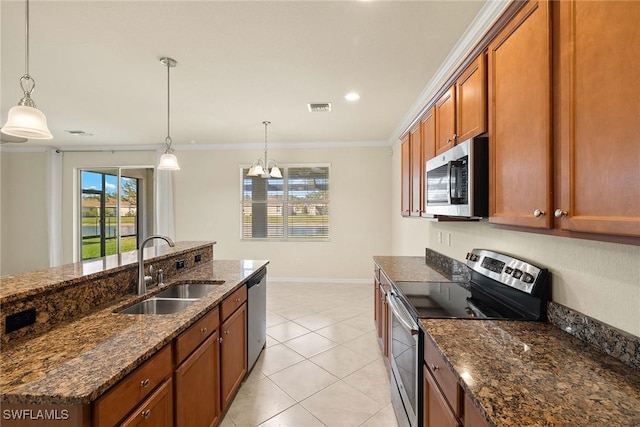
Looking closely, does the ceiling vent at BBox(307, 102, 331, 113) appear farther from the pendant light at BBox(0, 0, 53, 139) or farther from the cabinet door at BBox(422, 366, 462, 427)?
the cabinet door at BBox(422, 366, 462, 427)

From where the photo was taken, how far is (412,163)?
2.87 m

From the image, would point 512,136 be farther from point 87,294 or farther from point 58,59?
point 58,59

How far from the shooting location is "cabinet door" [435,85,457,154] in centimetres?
190

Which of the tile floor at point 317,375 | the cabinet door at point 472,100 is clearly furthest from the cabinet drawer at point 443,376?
the cabinet door at point 472,100

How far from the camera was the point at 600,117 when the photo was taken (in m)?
0.85

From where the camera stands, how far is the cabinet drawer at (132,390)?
928 millimetres

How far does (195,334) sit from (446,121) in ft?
6.75

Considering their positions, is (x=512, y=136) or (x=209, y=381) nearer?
(x=512, y=136)

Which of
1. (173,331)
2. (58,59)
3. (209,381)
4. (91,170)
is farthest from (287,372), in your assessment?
(91,170)

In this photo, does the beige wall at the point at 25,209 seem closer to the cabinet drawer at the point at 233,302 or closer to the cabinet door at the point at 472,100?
the cabinet drawer at the point at 233,302

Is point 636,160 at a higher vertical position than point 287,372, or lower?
higher

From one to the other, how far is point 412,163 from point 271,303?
3.02 m

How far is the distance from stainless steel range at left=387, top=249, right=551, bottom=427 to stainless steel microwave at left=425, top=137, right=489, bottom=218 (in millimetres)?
411

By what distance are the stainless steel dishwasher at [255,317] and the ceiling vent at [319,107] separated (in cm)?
213
